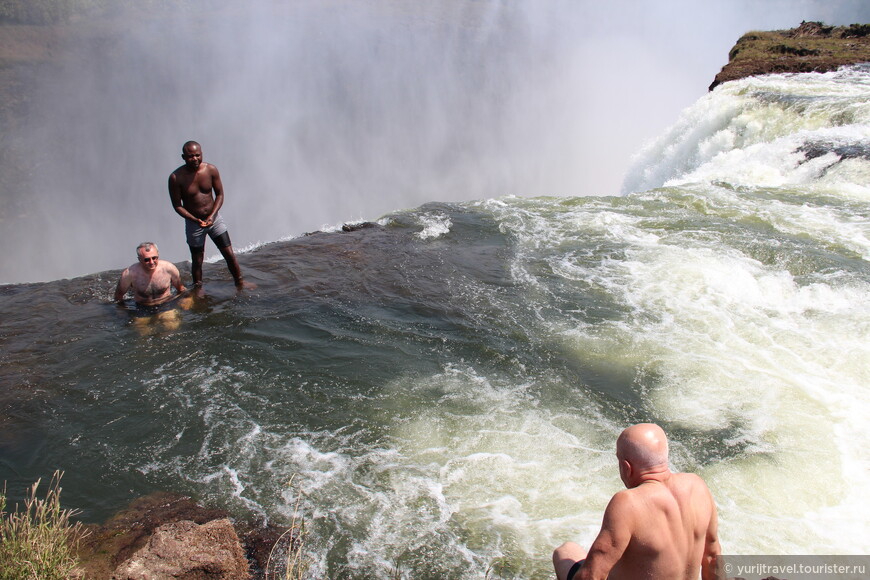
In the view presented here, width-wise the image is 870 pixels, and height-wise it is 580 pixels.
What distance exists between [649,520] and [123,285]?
270 inches

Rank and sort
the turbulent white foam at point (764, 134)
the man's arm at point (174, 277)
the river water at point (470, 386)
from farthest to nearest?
the turbulent white foam at point (764, 134)
the man's arm at point (174, 277)
the river water at point (470, 386)

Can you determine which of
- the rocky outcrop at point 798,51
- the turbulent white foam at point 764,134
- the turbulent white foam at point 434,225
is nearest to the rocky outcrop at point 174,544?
the turbulent white foam at point 434,225

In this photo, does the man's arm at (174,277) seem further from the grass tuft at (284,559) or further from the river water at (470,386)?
the grass tuft at (284,559)

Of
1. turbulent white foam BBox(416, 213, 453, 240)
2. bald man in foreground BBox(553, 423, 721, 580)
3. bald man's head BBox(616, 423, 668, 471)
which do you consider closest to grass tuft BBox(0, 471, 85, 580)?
bald man in foreground BBox(553, 423, 721, 580)

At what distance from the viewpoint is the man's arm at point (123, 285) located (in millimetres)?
7109

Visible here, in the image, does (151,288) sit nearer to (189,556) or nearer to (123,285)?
(123,285)

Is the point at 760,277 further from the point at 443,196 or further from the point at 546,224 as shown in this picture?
the point at 443,196

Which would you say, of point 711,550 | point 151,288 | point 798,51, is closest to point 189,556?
point 711,550

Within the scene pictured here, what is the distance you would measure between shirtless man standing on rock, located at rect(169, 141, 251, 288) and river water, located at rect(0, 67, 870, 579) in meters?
0.82

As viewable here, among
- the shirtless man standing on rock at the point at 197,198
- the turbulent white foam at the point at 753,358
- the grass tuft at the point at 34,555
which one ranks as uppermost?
the shirtless man standing on rock at the point at 197,198

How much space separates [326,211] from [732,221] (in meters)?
27.2

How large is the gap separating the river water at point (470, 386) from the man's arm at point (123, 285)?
10.8 inches

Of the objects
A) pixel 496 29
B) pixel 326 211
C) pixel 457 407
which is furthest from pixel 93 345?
pixel 496 29

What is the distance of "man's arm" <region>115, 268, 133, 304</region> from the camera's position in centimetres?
711
